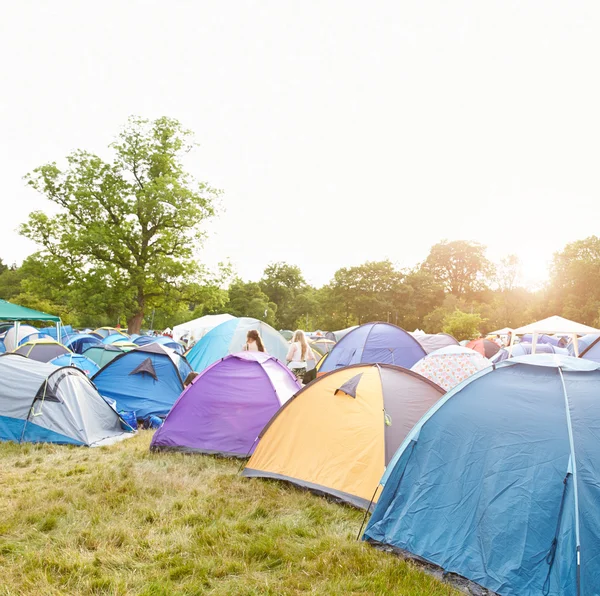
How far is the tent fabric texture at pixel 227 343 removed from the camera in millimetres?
14117

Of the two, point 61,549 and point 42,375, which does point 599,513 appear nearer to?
point 61,549

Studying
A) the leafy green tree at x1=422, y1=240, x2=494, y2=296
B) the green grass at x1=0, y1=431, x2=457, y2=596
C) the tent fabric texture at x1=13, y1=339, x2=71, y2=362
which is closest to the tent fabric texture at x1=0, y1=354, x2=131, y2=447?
the green grass at x1=0, y1=431, x2=457, y2=596

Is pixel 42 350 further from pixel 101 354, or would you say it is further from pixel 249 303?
pixel 249 303

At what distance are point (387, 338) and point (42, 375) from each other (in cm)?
755

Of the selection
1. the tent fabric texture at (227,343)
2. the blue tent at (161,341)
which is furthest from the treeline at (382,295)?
the tent fabric texture at (227,343)

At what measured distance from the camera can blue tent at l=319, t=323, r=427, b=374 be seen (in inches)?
442

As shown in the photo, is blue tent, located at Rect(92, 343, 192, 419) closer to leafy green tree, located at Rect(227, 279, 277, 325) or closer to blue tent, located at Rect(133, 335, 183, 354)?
blue tent, located at Rect(133, 335, 183, 354)

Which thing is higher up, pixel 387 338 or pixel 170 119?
pixel 170 119

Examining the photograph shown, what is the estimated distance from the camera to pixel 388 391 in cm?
489

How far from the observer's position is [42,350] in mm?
12305

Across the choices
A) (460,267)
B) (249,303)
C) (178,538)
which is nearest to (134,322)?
(178,538)

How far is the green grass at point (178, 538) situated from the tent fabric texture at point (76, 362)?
13.7 feet

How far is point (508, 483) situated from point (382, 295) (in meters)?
47.9

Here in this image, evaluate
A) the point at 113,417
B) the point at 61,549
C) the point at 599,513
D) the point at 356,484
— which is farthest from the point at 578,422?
the point at 113,417
